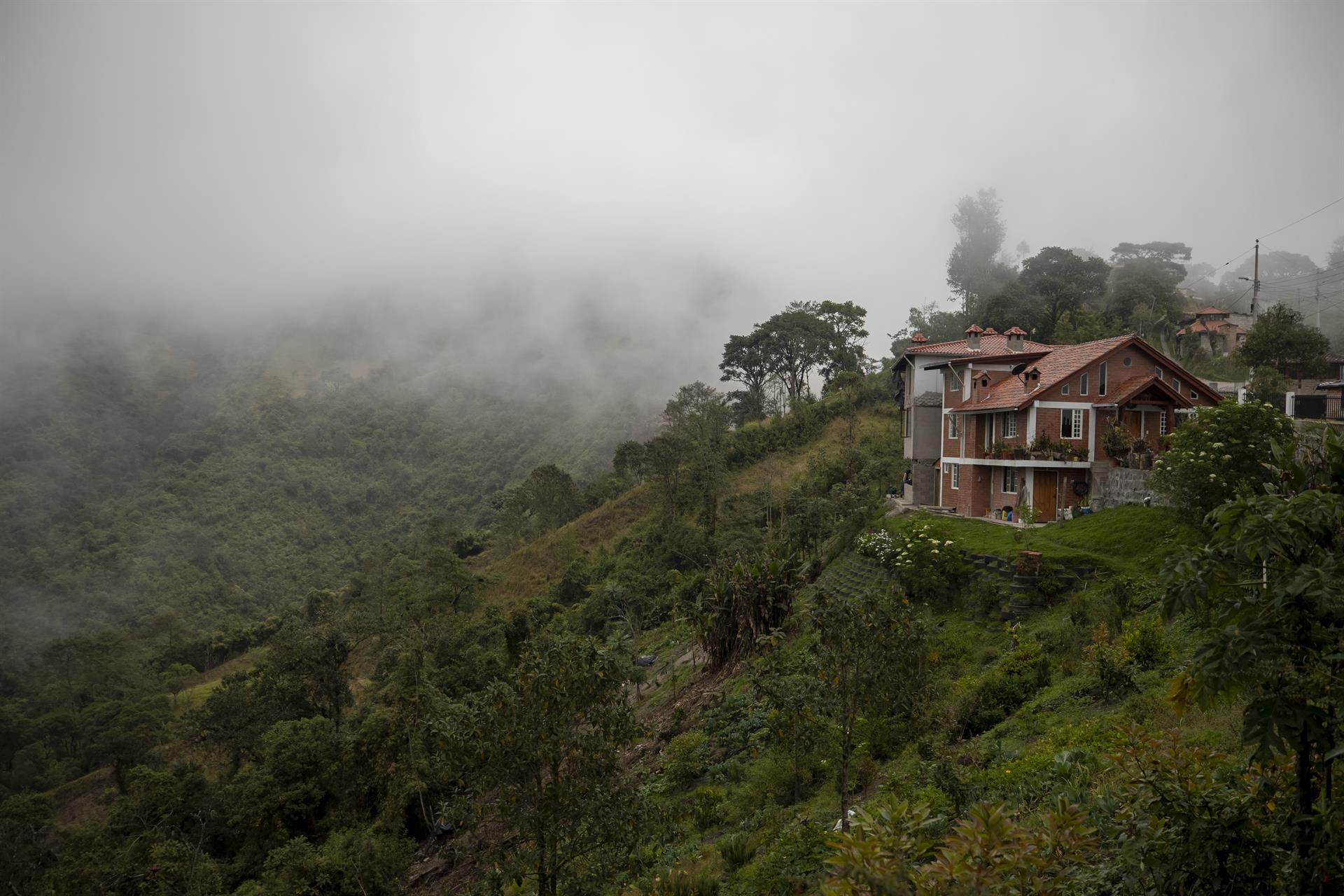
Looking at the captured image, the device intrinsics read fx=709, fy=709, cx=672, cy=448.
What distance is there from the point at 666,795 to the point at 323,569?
66.2 metres

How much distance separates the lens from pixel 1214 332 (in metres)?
55.7

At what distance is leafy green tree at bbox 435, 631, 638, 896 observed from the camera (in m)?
8.20

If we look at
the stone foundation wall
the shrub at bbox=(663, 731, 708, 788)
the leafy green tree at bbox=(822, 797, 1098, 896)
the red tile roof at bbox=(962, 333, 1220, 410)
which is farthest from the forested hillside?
the leafy green tree at bbox=(822, 797, 1098, 896)

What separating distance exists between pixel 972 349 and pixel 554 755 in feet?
98.2

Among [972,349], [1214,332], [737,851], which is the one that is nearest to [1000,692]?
[737,851]

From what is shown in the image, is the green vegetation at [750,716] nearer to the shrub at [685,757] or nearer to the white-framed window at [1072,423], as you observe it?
the shrub at [685,757]

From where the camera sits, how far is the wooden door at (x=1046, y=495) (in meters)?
25.9

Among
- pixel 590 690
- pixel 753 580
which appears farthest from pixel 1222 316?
pixel 590 690

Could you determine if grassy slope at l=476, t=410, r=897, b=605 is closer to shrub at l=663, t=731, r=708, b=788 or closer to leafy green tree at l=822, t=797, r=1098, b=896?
shrub at l=663, t=731, r=708, b=788

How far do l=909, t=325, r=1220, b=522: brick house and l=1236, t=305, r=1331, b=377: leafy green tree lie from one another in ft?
51.0

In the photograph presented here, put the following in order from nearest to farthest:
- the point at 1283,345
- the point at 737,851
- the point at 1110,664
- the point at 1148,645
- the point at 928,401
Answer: the point at 737,851
the point at 1110,664
the point at 1148,645
the point at 928,401
the point at 1283,345

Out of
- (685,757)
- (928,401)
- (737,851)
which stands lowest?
(685,757)

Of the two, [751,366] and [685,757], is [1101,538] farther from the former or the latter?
[751,366]

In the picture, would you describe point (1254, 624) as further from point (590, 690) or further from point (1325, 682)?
point (590, 690)
